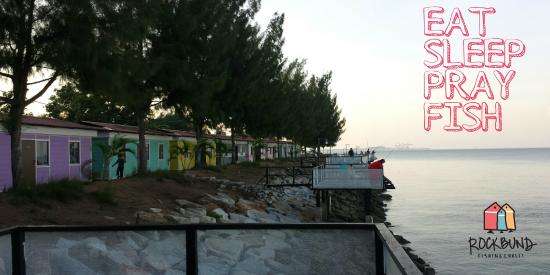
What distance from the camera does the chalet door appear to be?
20.0m

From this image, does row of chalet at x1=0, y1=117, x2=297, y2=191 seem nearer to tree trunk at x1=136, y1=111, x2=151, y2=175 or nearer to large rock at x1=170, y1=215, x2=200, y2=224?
tree trunk at x1=136, y1=111, x2=151, y2=175

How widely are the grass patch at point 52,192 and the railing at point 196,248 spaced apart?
10494mm

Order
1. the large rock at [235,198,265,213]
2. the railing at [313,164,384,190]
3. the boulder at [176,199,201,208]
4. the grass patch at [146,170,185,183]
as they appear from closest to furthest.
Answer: the boulder at [176,199,201,208]
the large rock at [235,198,265,213]
the grass patch at [146,170,185,183]
the railing at [313,164,384,190]

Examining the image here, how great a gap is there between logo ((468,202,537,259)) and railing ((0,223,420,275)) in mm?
21900

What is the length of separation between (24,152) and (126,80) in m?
5.26

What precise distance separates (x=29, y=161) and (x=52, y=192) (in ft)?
19.3

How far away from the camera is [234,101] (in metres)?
34.1

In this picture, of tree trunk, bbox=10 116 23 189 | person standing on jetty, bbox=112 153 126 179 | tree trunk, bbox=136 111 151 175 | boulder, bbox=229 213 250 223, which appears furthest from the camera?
person standing on jetty, bbox=112 153 126 179

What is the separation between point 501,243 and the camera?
2806 centimetres

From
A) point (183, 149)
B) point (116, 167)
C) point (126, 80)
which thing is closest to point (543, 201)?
point (183, 149)

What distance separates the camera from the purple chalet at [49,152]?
63.0 ft

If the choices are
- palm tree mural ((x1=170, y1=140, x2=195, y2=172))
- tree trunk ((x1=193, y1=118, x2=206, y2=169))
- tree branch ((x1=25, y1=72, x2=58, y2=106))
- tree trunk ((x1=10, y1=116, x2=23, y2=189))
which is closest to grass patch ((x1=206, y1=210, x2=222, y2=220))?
tree trunk ((x1=10, y1=116, x2=23, y2=189))

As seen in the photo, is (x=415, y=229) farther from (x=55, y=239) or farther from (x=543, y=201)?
(x=55, y=239)

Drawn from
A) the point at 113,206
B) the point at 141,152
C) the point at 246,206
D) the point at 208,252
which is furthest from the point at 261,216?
the point at 208,252
